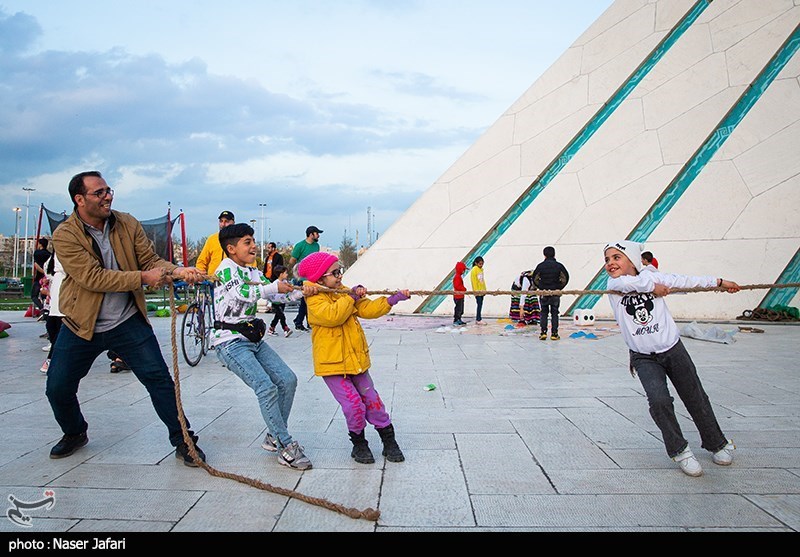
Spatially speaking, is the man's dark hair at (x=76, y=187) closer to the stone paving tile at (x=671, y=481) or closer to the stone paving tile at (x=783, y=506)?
the stone paving tile at (x=671, y=481)

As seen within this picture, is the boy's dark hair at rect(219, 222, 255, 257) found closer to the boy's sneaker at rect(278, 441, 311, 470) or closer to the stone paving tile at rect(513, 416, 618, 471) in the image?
the boy's sneaker at rect(278, 441, 311, 470)

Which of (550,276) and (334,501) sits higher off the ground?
(550,276)

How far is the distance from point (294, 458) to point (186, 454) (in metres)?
0.61

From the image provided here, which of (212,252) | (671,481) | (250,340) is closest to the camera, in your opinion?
(671,481)

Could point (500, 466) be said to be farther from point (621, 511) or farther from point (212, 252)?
point (212, 252)

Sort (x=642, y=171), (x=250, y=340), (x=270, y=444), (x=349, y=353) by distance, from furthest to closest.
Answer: (x=642, y=171) < (x=270, y=444) < (x=250, y=340) < (x=349, y=353)

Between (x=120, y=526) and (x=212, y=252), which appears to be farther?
(x=212, y=252)

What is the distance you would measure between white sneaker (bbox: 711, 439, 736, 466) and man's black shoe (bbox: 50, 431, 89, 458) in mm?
3617

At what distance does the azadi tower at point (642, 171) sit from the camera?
441 inches

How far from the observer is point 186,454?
3.14 meters

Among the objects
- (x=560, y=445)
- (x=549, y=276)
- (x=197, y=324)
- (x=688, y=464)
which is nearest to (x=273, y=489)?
(x=560, y=445)

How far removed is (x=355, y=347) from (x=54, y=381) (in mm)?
1689

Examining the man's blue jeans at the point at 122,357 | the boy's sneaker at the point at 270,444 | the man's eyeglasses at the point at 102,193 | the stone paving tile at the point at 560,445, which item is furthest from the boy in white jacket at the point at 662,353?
the man's eyeglasses at the point at 102,193

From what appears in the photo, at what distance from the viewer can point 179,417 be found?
314 centimetres
